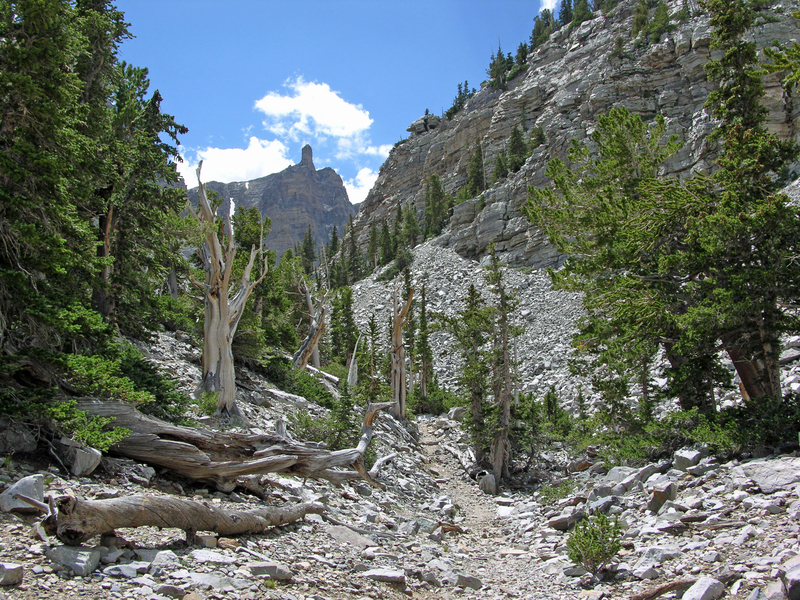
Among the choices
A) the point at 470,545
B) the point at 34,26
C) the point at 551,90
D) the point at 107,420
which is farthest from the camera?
the point at 551,90

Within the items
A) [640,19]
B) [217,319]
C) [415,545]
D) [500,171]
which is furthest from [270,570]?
[640,19]

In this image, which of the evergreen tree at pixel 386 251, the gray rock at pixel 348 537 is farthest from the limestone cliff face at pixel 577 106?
the gray rock at pixel 348 537

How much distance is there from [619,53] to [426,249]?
146ft

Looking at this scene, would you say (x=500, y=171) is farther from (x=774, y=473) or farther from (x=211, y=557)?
(x=211, y=557)

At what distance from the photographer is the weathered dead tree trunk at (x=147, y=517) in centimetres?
455

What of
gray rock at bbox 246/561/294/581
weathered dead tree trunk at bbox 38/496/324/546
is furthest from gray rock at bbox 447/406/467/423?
gray rock at bbox 246/561/294/581

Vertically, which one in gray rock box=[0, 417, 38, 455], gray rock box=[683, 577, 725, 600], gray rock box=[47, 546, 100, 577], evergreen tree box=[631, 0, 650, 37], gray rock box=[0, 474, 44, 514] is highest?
evergreen tree box=[631, 0, 650, 37]

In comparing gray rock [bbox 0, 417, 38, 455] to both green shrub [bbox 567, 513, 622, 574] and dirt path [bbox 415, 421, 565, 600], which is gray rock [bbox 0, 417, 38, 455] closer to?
dirt path [bbox 415, 421, 565, 600]

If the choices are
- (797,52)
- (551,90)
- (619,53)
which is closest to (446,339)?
(797,52)

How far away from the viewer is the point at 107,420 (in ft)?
21.8

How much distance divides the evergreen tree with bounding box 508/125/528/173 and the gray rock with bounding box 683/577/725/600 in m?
79.4

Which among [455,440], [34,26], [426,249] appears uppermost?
[426,249]

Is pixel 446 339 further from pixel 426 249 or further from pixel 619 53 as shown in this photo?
pixel 619 53

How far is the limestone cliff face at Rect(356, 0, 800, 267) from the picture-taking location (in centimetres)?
5848
